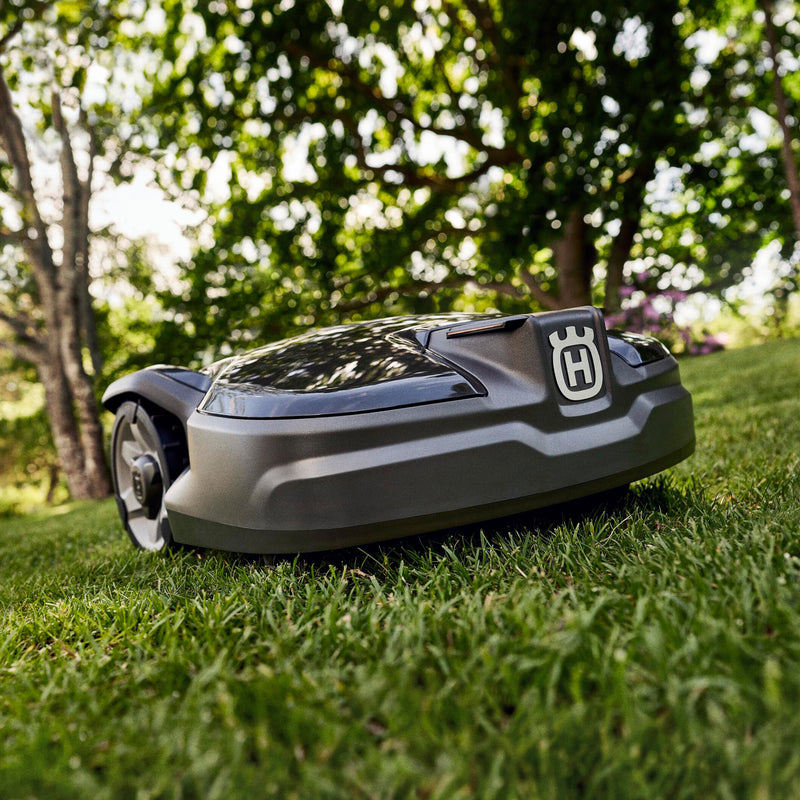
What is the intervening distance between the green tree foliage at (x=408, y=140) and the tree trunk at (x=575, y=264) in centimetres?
3

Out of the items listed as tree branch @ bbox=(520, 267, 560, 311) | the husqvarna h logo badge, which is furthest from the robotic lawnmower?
tree branch @ bbox=(520, 267, 560, 311)

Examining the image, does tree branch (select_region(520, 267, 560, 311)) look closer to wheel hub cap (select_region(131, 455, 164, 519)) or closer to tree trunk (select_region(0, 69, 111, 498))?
tree trunk (select_region(0, 69, 111, 498))

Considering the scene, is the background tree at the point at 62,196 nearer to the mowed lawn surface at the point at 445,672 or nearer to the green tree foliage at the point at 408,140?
the green tree foliage at the point at 408,140

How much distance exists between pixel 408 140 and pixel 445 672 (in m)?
11.1

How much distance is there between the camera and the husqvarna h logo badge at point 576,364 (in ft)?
6.32

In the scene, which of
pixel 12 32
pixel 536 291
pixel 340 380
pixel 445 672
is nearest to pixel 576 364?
pixel 340 380

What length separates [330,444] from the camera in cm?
175

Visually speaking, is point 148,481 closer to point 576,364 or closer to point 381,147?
point 576,364

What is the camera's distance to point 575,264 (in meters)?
10.7

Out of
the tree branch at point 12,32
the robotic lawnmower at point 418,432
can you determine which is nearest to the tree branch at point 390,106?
the tree branch at point 12,32

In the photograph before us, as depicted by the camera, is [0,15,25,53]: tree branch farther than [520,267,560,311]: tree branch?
No

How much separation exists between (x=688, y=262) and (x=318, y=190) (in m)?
8.04

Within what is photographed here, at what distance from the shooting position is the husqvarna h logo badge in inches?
75.9

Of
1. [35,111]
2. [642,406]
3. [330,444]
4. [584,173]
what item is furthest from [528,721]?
[35,111]
